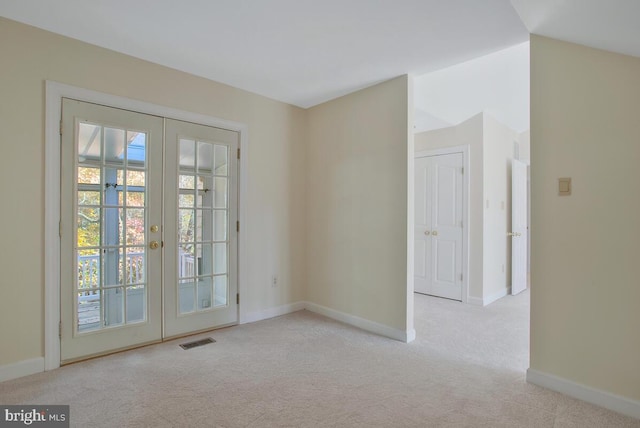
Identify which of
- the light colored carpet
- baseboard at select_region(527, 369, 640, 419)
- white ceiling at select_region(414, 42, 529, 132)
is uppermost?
white ceiling at select_region(414, 42, 529, 132)

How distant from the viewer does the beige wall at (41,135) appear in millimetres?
2305

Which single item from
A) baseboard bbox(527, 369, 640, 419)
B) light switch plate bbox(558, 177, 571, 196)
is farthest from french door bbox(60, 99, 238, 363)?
light switch plate bbox(558, 177, 571, 196)

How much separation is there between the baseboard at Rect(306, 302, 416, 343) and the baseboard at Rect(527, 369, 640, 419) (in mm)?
1035

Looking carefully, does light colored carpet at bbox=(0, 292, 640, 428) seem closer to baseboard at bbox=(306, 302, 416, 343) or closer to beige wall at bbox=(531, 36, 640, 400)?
baseboard at bbox=(306, 302, 416, 343)

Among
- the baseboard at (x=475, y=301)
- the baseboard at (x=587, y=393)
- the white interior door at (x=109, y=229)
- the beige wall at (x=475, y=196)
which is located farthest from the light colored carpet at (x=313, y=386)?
the beige wall at (x=475, y=196)

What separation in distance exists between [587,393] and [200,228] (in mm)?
3347

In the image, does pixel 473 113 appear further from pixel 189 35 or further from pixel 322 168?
pixel 189 35

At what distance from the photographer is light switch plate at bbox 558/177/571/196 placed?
85.8 inches

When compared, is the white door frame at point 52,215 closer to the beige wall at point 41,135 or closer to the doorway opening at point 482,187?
the beige wall at point 41,135

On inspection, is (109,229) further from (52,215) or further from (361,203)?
(361,203)

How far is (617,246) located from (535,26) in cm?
154

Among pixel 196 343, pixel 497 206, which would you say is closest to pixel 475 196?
pixel 497 206

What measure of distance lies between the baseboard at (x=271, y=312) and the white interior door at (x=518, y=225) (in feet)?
11.1

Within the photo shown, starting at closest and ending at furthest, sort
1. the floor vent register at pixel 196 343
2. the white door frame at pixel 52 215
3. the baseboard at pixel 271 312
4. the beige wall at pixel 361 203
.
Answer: the white door frame at pixel 52 215 → the floor vent register at pixel 196 343 → the beige wall at pixel 361 203 → the baseboard at pixel 271 312
